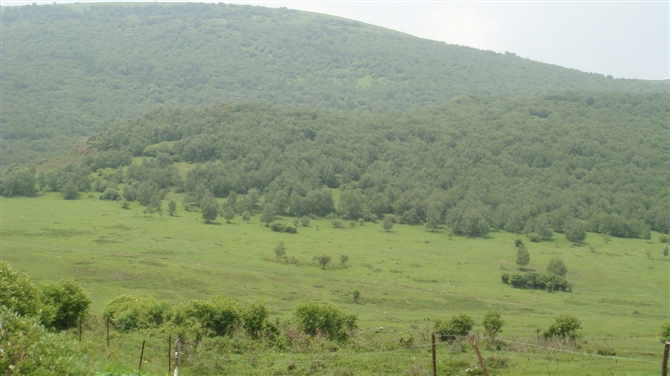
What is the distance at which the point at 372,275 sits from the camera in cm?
7544

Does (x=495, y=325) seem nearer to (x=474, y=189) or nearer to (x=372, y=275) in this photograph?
(x=372, y=275)

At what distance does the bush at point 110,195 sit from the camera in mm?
117875

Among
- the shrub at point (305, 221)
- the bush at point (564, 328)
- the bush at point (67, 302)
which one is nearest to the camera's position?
the bush at point (67, 302)

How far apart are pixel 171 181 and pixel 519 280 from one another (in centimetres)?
8402

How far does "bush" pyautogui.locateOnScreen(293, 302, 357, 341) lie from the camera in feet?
124

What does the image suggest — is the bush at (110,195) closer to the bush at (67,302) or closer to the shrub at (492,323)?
the bush at (67,302)

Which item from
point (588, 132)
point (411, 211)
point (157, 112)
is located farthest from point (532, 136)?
point (157, 112)

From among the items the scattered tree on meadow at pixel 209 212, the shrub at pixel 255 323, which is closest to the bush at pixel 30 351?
the shrub at pixel 255 323

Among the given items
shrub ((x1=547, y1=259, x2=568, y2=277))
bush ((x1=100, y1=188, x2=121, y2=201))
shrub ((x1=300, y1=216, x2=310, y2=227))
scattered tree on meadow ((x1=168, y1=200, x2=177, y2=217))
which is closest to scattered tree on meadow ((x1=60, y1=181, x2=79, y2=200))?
bush ((x1=100, y1=188, x2=121, y2=201))

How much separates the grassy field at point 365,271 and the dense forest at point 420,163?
820 centimetres

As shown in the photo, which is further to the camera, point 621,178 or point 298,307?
point 621,178

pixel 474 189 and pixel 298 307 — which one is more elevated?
pixel 474 189

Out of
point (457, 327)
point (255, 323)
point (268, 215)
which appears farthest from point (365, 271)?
point (255, 323)

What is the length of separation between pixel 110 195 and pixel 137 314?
87.5 metres
